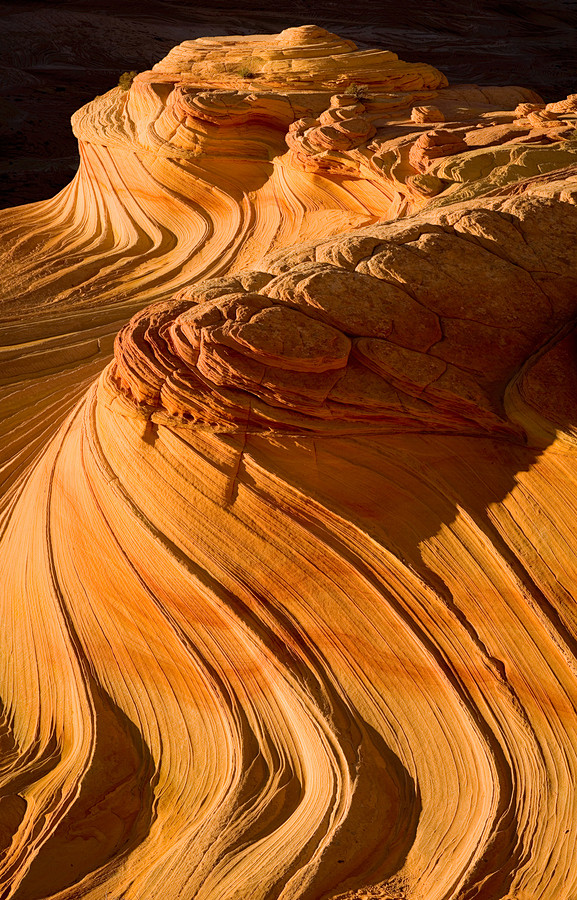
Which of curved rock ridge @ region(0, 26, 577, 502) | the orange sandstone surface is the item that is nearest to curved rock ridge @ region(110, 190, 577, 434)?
the orange sandstone surface

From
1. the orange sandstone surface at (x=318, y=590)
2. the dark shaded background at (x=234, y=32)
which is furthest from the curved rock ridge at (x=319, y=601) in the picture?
the dark shaded background at (x=234, y=32)

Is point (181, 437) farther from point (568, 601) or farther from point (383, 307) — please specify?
point (568, 601)

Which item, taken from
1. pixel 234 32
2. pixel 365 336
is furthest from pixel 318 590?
pixel 234 32

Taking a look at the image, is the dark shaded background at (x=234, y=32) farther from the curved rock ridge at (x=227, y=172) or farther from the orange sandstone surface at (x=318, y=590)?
the orange sandstone surface at (x=318, y=590)

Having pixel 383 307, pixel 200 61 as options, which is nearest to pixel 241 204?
pixel 200 61

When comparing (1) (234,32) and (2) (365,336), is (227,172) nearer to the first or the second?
(2) (365,336)

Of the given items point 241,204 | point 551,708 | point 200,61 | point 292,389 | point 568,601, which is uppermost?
point 200,61

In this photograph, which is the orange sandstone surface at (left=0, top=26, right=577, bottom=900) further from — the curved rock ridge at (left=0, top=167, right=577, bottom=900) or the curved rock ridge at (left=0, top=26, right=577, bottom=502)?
the curved rock ridge at (left=0, top=26, right=577, bottom=502)
